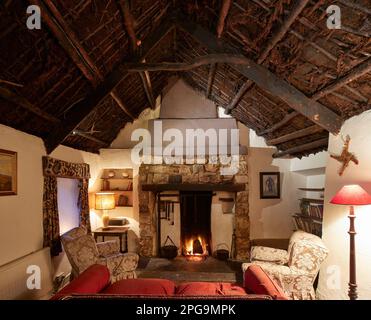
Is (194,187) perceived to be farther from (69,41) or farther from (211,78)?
(69,41)

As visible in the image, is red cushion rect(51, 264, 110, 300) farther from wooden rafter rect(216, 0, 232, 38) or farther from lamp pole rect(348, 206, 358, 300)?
wooden rafter rect(216, 0, 232, 38)

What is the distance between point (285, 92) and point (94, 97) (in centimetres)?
280

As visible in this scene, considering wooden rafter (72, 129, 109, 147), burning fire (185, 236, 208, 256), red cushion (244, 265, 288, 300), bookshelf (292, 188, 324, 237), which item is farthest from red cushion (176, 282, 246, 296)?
burning fire (185, 236, 208, 256)

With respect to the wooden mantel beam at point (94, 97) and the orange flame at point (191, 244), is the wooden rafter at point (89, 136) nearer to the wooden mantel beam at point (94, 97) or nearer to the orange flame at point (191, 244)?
the wooden mantel beam at point (94, 97)

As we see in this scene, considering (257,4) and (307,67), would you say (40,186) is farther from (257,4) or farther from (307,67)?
(307,67)

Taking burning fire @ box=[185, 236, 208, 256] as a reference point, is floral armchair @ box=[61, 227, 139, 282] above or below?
above

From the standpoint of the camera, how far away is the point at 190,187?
232 inches

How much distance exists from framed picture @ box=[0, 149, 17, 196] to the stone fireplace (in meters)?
2.94

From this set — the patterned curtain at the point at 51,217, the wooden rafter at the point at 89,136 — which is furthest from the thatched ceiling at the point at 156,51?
the patterned curtain at the point at 51,217

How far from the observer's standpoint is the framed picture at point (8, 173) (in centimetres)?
311

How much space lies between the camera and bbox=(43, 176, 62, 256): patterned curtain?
13.1ft

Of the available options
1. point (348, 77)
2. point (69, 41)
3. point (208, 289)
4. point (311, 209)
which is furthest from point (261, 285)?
point (311, 209)

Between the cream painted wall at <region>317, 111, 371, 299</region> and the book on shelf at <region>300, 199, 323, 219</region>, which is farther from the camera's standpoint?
the book on shelf at <region>300, 199, 323, 219</region>

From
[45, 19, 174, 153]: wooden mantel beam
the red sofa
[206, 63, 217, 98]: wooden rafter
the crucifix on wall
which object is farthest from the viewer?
[206, 63, 217, 98]: wooden rafter
